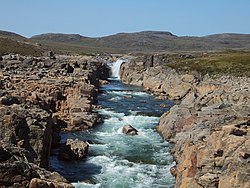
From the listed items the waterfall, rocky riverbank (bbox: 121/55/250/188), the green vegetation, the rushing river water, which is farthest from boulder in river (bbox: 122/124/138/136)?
the waterfall

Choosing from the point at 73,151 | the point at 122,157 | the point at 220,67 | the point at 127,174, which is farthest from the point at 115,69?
the point at 127,174

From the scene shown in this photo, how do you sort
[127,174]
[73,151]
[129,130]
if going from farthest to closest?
1. [129,130]
2. [73,151]
3. [127,174]

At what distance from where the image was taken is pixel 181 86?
7525cm

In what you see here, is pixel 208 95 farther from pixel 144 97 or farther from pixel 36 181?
pixel 36 181

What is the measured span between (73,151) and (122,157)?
423cm

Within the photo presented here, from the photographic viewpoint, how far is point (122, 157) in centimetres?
3484

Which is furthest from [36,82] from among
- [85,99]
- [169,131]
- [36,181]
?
[36,181]

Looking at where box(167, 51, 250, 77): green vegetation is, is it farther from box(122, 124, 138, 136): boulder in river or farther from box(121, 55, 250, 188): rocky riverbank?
box(122, 124, 138, 136): boulder in river

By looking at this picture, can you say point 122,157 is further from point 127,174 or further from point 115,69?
point 115,69

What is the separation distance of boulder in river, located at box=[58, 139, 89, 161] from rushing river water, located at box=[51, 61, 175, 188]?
0.64 m

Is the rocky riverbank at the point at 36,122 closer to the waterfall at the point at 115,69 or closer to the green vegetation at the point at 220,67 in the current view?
the green vegetation at the point at 220,67

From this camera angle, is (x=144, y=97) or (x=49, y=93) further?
(x=144, y=97)

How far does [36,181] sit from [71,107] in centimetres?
3576

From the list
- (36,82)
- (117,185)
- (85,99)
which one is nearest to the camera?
(117,185)
